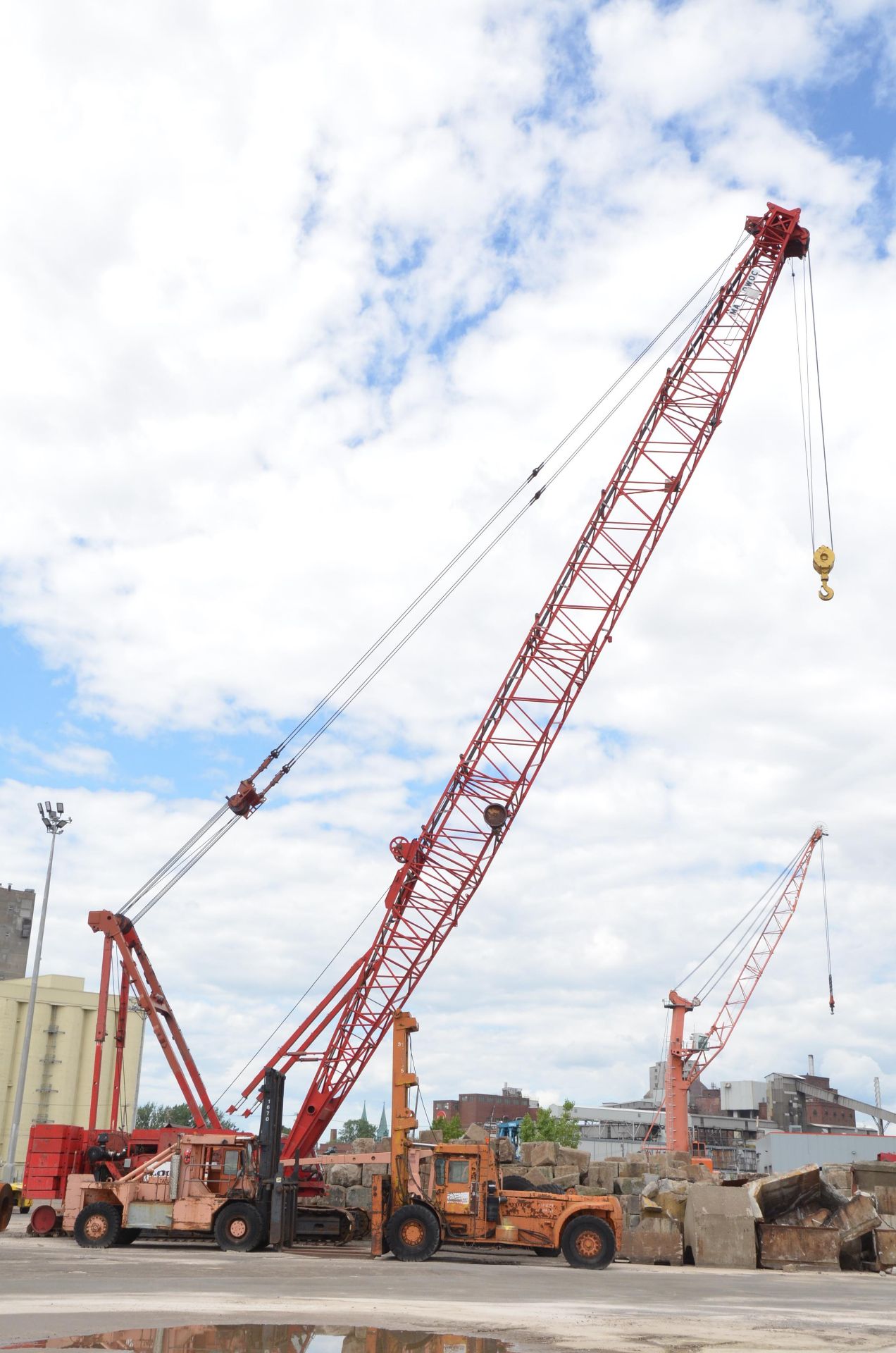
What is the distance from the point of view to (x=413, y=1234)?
23.9 m

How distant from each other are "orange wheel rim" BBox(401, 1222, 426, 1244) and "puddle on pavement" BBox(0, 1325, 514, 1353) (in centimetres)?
1085

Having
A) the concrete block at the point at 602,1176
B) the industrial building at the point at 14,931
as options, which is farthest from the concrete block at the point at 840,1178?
the industrial building at the point at 14,931

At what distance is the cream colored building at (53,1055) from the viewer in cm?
6338

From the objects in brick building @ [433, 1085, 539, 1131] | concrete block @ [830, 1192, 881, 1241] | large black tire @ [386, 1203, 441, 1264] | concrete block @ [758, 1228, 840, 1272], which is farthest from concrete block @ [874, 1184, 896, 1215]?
brick building @ [433, 1085, 539, 1131]

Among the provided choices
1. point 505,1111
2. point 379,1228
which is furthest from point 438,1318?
point 505,1111

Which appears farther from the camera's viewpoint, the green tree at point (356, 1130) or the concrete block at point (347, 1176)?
the green tree at point (356, 1130)

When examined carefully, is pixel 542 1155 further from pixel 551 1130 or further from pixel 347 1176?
pixel 551 1130

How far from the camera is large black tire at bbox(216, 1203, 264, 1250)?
2533cm

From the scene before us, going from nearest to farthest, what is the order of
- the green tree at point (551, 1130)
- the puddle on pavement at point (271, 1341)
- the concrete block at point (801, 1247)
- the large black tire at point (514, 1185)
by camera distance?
the puddle on pavement at point (271, 1341), the large black tire at point (514, 1185), the concrete block at point (801, 1247), the green tree at point (551, 1130)

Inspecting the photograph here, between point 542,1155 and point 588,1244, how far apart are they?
14.8 metres

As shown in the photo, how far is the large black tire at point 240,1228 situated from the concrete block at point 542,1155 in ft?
48.6

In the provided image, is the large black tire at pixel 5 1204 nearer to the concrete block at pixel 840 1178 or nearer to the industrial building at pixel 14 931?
the concrete block at pixel 840 1178

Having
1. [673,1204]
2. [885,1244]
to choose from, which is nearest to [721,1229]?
[673,1204]

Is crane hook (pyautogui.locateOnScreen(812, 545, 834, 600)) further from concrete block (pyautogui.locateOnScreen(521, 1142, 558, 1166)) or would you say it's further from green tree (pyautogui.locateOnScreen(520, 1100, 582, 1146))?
green tree (pyautogui.locateOnScreen(520, 1100, 582, 1146))
